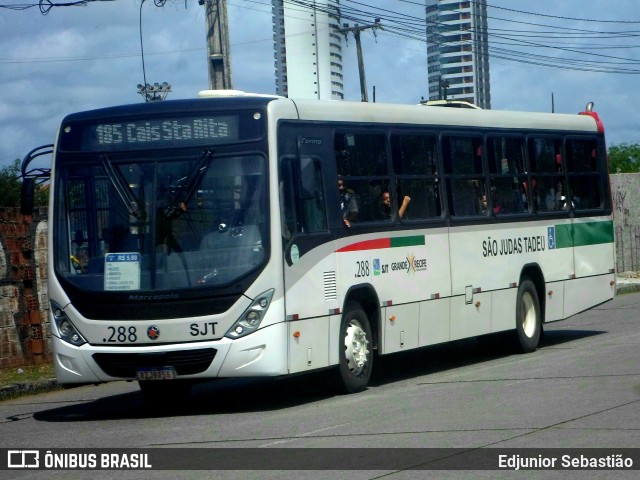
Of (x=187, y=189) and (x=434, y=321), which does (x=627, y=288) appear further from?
(x=187, y=189)

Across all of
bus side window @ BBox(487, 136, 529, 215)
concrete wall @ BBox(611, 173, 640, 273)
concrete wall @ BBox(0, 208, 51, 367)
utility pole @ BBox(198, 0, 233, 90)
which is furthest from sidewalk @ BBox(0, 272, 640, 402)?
concrete wall @ BBox(611, 173, 640, 273)

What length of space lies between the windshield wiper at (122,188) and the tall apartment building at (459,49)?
21.9 meters

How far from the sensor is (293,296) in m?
12.3

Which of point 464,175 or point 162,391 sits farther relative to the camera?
point 464,175

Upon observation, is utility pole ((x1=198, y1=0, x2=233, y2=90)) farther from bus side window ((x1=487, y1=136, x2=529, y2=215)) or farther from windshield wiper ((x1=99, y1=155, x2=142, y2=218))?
windshield wiper ((x1=99, y1=155, x2=142, y2=218))

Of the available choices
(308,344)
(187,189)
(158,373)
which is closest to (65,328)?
(158,373)

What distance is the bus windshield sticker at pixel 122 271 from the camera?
1219 centimetres

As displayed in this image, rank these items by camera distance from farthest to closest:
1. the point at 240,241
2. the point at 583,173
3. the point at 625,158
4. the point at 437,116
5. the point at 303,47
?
the point at 625,158 → the point at 303,47 → the point at 583,173 → the point at 437,116 → the point at 240,241

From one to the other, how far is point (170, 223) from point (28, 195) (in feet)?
5.59

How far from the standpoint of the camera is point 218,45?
819 inches

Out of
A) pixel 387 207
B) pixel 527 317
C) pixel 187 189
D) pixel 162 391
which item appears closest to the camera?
pixel 187 189

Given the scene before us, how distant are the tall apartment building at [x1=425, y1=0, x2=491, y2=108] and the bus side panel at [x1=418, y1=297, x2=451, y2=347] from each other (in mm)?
19327

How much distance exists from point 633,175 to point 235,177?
79.9 feet

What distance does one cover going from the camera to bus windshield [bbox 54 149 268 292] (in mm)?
12078
